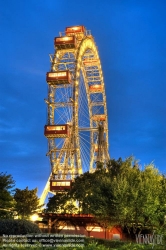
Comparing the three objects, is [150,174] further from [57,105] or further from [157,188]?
[57,105]

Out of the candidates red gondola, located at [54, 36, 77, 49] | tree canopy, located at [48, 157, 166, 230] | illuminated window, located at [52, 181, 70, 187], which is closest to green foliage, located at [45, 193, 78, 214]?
illuminated window, located at [52, 181, 70, 187]

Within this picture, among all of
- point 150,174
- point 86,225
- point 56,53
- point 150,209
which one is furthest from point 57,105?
point 150,209

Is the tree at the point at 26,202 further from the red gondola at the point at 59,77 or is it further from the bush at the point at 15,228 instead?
the bush at the point at 15,228

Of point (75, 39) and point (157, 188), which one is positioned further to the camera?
point (75, 39)

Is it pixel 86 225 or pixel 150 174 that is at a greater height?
pixel 150 174

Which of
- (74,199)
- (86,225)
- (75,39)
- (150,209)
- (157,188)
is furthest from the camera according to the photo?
(75,39)

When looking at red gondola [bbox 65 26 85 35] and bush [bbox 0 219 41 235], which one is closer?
bush [bbox 0 219 41 235]

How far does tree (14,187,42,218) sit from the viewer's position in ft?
171

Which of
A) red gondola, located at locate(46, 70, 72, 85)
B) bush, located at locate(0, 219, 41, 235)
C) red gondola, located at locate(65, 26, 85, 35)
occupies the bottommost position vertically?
bush, located at locate(0, 219, 41, 235)

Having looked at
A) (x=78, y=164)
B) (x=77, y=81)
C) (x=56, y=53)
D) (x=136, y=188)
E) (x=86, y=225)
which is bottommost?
(x=86, y=225)

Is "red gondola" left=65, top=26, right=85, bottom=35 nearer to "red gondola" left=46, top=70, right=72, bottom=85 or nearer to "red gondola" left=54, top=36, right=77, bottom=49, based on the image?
"red gondola" left=54, top=36, right=77, bottom=49

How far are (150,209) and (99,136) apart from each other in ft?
89.4

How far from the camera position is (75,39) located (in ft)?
175

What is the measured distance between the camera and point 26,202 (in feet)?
176
